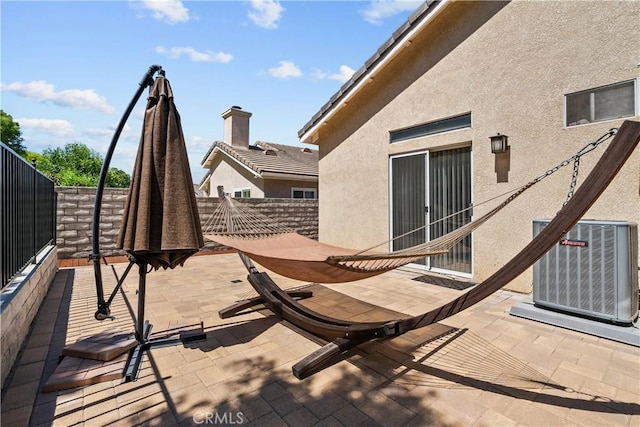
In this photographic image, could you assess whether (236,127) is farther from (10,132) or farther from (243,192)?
(10,132)

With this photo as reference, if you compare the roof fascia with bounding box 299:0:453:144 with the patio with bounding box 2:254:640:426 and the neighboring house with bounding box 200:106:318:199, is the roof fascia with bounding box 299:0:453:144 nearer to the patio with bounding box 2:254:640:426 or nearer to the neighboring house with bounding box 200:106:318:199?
the neighboring house with bounding box 200:106:318:199

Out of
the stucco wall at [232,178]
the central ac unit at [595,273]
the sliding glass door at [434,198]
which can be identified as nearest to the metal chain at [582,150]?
the central ac unit at [595,273]

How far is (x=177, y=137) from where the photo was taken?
7.97ft

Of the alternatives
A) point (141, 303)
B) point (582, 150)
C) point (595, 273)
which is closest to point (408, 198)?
point (595, 273)

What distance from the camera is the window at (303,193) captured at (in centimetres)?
→ 1230

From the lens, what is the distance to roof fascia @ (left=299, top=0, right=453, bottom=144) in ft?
16.3

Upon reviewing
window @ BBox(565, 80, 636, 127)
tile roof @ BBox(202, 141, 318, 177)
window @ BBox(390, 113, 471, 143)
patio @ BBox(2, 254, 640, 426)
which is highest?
tile roof @ BBox(202, 141, 318, 177)

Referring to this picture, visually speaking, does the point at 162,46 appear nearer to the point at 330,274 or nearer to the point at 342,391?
the point at 330,274

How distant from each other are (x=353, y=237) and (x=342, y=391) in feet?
15.5

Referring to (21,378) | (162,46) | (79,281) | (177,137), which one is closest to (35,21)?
(162,46)

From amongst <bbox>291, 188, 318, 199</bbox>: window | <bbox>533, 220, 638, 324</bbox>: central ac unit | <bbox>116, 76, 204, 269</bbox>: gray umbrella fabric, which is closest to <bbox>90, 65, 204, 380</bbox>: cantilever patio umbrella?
<bbox>116, 76, 204, 269</bbox>: gray umbrella fabric

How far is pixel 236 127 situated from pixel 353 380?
1345cm

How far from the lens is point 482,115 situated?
4.62 metres

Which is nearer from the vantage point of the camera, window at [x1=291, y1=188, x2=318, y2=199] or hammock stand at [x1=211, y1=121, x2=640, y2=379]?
→ hammock stand at [x1=211, y1=121, x2=640, y2=379]
